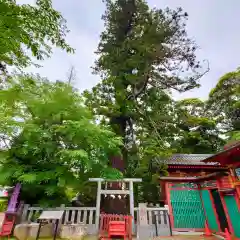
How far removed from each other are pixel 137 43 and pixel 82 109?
5.57m

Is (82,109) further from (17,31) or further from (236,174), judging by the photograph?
(236,174)

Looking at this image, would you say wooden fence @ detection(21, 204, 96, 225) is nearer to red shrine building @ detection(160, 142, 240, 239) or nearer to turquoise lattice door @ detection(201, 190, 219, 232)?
red shrine building @ detection(160, 142, 240, 239)

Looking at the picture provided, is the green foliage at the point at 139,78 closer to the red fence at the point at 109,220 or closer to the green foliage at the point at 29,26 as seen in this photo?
the red fence at the point at 109,220

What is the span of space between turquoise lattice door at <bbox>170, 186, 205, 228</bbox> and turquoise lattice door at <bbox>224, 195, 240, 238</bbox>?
92.5 inches

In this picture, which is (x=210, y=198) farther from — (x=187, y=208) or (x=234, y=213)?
(x=234, y=213)

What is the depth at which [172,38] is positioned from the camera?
1123cm

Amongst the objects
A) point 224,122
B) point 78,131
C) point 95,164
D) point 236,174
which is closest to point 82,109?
point 78,131

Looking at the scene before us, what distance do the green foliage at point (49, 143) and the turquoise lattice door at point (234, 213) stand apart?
489 cm

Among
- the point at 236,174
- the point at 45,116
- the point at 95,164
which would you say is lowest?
A: the point at 236,174

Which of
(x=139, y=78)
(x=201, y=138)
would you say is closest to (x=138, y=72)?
(x=139, y=78)

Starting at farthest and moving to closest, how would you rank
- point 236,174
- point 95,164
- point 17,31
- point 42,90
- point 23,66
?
1. point 42,90
2. point 95,164
3. point 236,174
4. point 23,66
5. point 17,31

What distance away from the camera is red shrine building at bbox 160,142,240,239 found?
255 inches

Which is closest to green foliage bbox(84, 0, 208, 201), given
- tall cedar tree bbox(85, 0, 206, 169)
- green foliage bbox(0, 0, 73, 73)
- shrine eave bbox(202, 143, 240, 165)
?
tall cedar tree bbox(85, 0, 206, 169)

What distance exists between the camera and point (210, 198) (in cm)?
824
